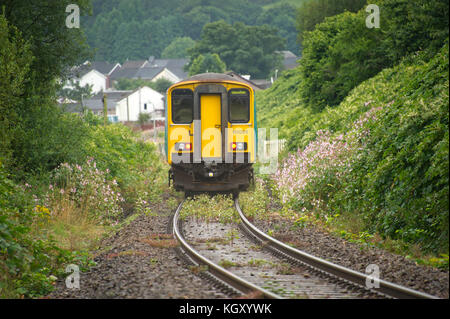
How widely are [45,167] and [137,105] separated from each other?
5943cm

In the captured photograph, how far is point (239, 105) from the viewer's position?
48.7 ft

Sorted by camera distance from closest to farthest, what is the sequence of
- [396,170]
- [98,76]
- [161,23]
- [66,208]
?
[396,170]
[66,208]
[98,76]
[161,23]

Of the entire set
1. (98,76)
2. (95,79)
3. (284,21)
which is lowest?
(95,79)

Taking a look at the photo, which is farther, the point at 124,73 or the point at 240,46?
the point at 124,73

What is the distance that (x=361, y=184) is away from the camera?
11000 mm

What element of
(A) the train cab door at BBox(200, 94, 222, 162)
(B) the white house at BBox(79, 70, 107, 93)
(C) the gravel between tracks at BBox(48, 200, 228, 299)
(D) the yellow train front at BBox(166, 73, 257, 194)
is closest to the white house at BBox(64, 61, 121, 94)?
(B) the white house at BBox(79, 70, 107, 93)

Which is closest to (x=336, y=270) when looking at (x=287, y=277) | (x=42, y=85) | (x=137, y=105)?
(x=287, y=277)

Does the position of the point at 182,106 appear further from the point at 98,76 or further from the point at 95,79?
the point at 98,76

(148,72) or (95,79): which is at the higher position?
(148,72)

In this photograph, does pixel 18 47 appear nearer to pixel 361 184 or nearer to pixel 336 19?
pixel 361 184

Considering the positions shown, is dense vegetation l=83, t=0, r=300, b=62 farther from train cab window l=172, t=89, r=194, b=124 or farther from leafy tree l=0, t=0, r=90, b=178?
leafy tree l=0, t=0, r=90, b=178

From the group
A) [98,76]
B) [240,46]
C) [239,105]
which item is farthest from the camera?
[98,76]

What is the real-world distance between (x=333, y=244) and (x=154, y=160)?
1540cm

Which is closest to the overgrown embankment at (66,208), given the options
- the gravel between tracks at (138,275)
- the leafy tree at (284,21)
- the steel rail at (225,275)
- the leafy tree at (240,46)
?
the gravel between tracks at (138,275)
